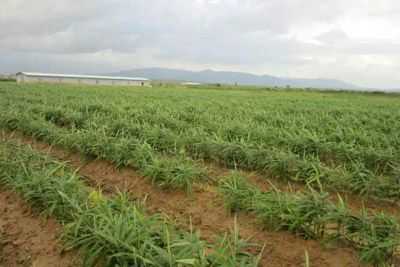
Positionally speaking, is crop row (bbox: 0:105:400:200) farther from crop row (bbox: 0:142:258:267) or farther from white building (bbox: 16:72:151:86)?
white building (bbox: 16:72:151:86)

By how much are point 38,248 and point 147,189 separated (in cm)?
147

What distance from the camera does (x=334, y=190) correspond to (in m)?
3.92

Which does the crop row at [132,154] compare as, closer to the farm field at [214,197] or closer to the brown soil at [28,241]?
the farm field at [214,197]

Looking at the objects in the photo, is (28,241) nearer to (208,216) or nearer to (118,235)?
(118,235)

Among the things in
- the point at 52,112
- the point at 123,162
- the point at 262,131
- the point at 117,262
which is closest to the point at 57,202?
the point at 117,262

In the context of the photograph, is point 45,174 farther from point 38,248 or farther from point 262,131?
point 262,131

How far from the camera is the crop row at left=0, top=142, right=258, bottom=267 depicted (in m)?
2.04

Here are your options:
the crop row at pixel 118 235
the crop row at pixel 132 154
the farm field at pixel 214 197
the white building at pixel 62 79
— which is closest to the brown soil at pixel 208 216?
the farm field at pixel 214 197

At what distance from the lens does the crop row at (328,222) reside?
2.46 metres

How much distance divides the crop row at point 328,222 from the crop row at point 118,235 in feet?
1.66

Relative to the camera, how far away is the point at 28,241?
110 inches

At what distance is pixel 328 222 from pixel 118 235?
1.76 m

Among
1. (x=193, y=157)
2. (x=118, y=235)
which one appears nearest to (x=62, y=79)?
(x=193, y=157)

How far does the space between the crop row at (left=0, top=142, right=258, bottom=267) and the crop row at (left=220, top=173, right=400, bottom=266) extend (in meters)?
0.51
